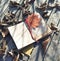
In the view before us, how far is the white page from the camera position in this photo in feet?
15.4

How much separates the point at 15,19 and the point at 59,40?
1.15 metres

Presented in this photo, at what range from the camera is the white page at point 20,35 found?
4.69m

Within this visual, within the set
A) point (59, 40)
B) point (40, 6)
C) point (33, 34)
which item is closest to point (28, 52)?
point (33, 34)

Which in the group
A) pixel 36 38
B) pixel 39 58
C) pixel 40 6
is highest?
pixel 40 6

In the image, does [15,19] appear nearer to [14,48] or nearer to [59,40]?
[14,48]

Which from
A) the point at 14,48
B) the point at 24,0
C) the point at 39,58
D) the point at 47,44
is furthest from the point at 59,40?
the point at 24,0

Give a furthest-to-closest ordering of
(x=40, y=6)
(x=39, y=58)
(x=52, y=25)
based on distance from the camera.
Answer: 1. (x=40, y=6)
2. (x=52, y=25)
3. (x=39, y=58)

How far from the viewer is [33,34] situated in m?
4.84

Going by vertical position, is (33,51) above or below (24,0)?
below

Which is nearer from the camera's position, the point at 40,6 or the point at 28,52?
the point at 28,52

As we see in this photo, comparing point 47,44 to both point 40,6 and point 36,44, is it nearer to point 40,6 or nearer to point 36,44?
point 36,44

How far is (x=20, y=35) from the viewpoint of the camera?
189 inches

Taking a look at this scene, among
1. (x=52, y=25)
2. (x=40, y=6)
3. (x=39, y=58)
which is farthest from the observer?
(x=40, y=6)

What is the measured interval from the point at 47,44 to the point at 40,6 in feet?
3.65
